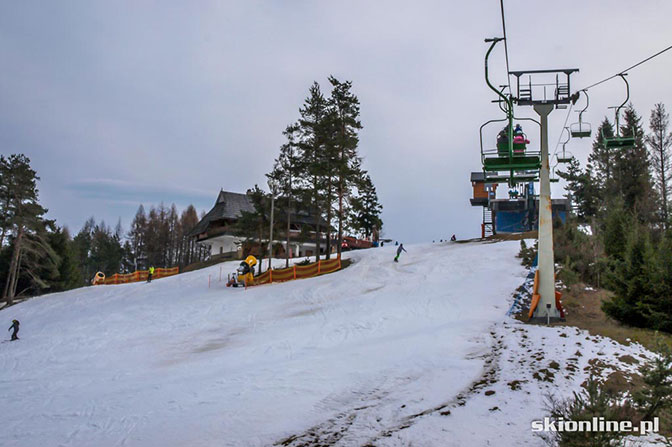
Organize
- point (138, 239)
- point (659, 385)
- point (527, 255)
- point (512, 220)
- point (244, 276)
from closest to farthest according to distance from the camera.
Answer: point (659, 385) < point (527, 255) < point (244, 276) < point (512, 220) < point (138, 239)

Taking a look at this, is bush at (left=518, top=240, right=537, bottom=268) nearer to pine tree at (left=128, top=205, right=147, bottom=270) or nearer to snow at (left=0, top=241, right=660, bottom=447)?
snow at (left=0, top=241, right=660, bottom=447)

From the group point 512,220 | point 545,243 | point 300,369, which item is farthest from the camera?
point 512,220

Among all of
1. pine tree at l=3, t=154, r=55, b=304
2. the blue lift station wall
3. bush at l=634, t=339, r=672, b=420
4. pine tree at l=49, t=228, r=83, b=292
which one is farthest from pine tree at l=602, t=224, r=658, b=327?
pine tree at l=49, t=228, r=83, b=292

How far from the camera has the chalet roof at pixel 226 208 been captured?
55.7 meters

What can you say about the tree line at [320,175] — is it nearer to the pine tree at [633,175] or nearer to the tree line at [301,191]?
the tree line at [301,191]

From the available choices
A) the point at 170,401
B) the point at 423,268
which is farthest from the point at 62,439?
the point at 423,268

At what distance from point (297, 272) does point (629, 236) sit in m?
21.4

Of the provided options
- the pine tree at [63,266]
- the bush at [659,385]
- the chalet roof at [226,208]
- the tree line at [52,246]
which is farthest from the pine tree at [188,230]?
the bush at [659,385]

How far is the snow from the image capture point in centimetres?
803

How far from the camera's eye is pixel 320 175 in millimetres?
33938

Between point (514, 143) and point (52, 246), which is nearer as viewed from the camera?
point (514, 143)

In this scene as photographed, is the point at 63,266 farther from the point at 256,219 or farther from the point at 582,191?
the point at 582,191

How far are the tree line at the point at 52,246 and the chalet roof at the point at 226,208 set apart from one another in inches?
630

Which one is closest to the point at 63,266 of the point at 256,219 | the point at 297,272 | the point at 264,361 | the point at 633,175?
the point at 256,219
